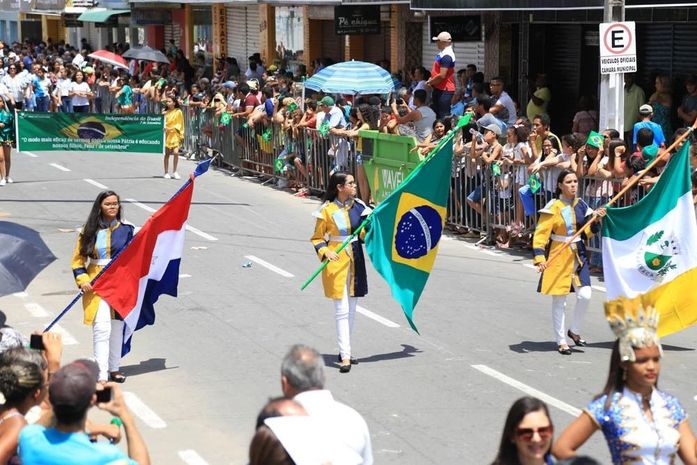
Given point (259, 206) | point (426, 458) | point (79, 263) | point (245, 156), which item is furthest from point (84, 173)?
point (426, 458)

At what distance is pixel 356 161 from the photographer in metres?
20.0

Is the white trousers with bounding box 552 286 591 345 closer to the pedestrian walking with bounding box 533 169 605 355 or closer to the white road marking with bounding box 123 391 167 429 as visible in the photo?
the pedestrian walking with bounding box 533 169 605 355

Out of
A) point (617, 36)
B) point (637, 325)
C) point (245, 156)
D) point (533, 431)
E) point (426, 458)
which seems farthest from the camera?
point (245, 156)

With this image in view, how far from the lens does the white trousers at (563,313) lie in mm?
11461

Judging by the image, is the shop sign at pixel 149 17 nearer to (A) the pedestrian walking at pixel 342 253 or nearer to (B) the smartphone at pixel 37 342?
(A) the pedestrian walking at pixel 342 253

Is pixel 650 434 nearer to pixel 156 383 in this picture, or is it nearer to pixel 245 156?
pixel 156 383

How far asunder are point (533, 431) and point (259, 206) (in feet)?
51.9

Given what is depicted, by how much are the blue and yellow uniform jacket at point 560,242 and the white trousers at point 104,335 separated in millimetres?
3612

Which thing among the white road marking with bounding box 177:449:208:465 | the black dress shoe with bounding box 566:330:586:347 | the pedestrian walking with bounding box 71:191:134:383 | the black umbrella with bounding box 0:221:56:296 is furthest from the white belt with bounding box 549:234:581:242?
the black umbrella with bounding box 0:221:56:296

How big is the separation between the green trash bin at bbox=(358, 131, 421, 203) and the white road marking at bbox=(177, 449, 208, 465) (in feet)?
30.8

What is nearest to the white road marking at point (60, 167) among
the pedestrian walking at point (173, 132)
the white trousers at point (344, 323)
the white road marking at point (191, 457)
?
the pedestrian walking at point (173, 132)

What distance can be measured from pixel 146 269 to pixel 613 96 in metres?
7.45

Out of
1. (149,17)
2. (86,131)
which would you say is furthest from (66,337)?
(149,17)

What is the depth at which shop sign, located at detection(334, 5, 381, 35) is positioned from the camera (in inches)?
1091
